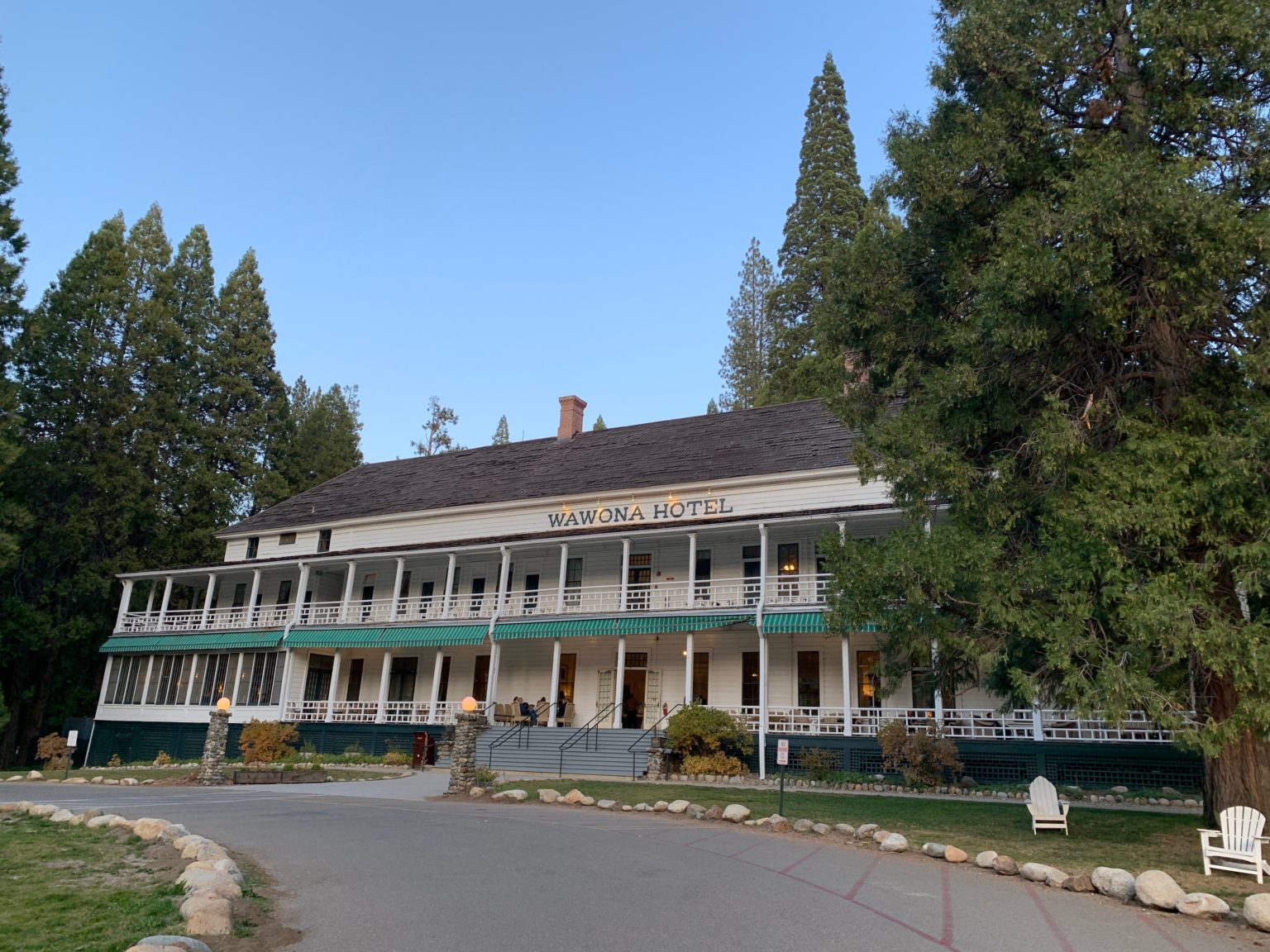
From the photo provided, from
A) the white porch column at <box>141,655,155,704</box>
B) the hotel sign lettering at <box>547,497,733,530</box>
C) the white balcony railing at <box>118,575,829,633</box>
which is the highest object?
the hotel sign lettering at <box>547,497,733,530</box>

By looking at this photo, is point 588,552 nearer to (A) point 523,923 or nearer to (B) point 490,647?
(B) point 490,647

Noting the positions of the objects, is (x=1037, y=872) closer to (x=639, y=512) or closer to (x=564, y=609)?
(x=564, y=609)

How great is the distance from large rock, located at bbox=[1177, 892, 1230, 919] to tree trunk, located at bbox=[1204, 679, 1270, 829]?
9.13 ft

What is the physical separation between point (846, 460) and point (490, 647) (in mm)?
13992

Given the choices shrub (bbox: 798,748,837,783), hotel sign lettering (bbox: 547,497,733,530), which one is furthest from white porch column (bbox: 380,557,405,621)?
shrub (bbox: 798,748,837,783)

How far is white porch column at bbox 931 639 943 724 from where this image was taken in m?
14.4

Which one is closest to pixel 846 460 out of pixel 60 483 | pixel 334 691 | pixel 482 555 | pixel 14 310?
pixel 482 555

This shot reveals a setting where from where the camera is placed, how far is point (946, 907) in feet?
26.4

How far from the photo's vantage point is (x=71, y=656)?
3891cm

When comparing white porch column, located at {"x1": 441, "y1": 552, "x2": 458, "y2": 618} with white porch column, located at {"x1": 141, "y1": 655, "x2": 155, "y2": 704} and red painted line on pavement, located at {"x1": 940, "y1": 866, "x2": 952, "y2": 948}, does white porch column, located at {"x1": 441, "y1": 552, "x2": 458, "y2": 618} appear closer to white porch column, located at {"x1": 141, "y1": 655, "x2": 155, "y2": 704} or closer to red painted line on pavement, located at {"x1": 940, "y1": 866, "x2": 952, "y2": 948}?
white porch column, located at {"x1": 141, "y1": 655, "x2": 155, "y2": 704}

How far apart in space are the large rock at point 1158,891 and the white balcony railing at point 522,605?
48.6ft

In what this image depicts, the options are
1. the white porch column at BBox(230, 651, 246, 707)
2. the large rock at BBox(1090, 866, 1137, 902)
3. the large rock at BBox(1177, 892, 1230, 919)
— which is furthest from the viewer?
the white porch column at BBox(230, 651, 246, 707)

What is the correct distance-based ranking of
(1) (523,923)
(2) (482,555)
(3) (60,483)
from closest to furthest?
(1) (523,923) < (2) (482,555) < (3) (60,483)

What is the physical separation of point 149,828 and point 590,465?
23.0 m
